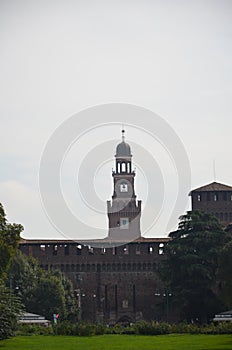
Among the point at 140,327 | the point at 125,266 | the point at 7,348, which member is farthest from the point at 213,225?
the point at 7,348

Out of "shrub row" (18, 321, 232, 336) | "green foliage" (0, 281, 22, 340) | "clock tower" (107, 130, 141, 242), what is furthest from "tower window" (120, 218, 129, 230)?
"green foliage" (0, 281, 22, 340)

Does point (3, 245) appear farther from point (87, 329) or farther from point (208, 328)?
point (208, 328)

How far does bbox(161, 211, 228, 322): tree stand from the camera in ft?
221

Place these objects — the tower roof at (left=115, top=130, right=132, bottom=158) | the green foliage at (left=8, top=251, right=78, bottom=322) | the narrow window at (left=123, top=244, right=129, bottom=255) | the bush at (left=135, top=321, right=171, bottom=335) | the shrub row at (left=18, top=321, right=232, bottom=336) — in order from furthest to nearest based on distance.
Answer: the tower roof at (left=115, top=130, right=132, bottom=158)
the narrow window at (left=123, top=244, right=129, bottom=255)
the green foliage at (left=8, top=251, right=78, bottom=322)
the bush at (left=135, top=321, right=171, bottom=335)
the shrub row at (left=18, top=321, right=232, bottom=336)

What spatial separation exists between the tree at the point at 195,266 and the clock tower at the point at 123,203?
23165 mm

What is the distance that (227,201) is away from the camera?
86.4m

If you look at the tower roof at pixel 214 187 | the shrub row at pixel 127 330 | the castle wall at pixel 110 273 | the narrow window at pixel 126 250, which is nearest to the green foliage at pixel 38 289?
the castle wall at pixel 110 273

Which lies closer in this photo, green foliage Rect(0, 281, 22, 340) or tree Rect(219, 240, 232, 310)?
green foliage Rect(0, 281, 22, 340)

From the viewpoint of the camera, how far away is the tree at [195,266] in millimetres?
67312

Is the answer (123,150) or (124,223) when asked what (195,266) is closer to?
(124,223)

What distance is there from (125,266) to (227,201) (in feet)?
37.2

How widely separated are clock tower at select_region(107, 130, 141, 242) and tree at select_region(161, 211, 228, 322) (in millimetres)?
23165

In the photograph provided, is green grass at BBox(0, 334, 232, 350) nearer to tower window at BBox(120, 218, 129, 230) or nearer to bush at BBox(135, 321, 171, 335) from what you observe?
bush at BBox(135, 321, 171, 335)

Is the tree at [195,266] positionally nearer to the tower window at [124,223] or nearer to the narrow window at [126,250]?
the narrow window at [126,250]
